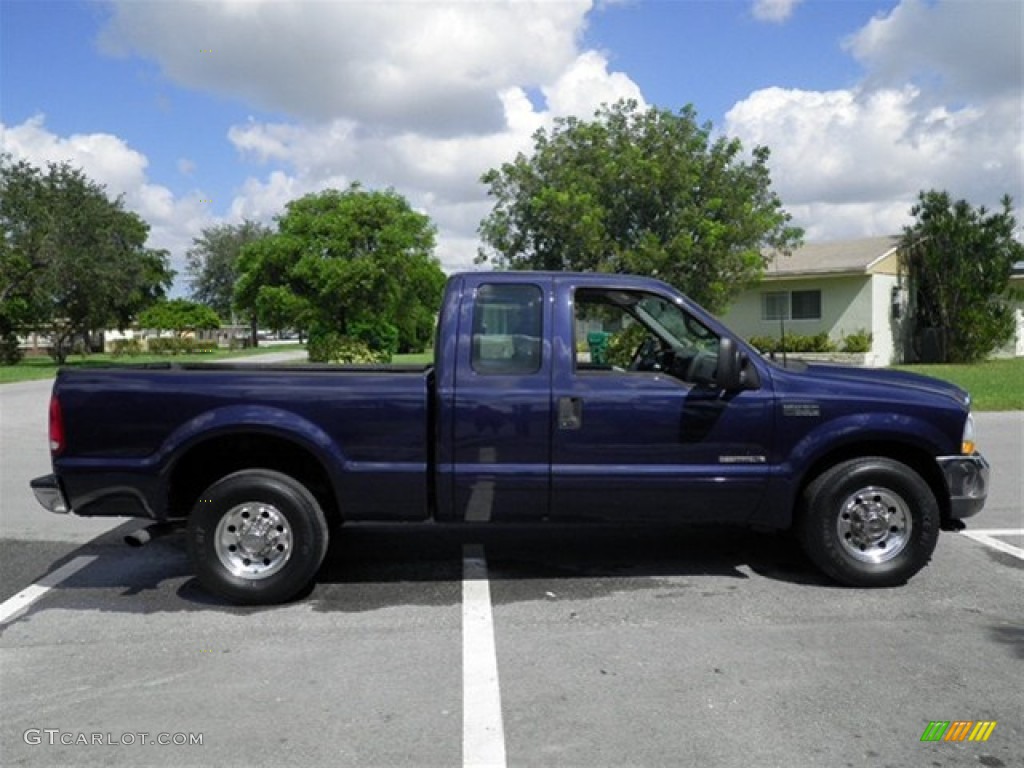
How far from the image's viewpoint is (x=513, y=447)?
5.29 metres

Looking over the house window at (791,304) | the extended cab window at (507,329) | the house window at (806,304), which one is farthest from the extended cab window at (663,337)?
the house window at (806,304)

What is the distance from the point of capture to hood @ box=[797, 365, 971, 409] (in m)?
5.50

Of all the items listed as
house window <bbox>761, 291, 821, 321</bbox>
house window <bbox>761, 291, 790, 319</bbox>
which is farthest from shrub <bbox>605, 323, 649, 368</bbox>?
house window <bbox>761, 291, 790, 319</bbox>

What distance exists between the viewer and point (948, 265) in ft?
84.9

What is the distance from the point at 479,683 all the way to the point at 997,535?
476 cm

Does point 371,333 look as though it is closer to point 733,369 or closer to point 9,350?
point 733,369

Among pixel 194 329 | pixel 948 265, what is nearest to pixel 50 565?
pixel 948 265

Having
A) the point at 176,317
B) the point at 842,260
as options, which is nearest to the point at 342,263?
the point at 842,260

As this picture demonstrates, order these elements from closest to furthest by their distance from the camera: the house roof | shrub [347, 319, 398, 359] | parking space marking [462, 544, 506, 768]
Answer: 1. parking space marking [462, 544, 506, 768]
2. shrub [347, 319, 398, 359]
3. the house roof

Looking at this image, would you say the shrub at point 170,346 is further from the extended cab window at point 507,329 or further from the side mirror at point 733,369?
the side mirror at point 733,369

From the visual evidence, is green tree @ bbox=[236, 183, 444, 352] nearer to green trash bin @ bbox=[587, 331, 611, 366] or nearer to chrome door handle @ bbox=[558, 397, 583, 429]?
green trash bin @ bbox=[587, 331, 611, 366]

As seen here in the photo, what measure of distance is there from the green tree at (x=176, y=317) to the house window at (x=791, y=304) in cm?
4524

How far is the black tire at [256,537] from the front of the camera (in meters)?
5.27

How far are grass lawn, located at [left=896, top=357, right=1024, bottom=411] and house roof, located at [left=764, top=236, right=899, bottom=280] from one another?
10.7 feet
